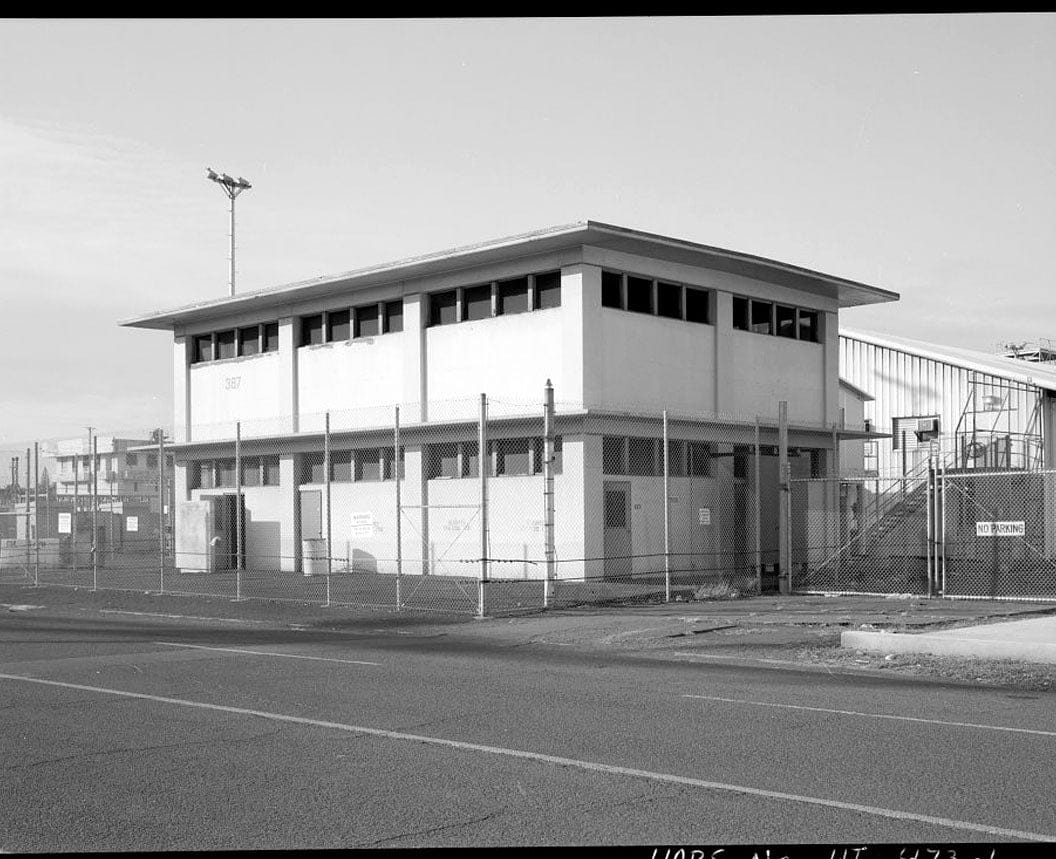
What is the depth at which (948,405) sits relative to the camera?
38.9 metres

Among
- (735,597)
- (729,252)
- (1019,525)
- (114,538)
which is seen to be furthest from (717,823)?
(114,538)

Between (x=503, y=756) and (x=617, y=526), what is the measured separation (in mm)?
19072

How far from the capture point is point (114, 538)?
132 feet

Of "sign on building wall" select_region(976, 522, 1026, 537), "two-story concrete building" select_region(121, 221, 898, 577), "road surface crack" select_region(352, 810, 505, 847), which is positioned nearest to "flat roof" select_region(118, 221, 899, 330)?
"two-story concrete building" select_region(121, 221, 898, 577)

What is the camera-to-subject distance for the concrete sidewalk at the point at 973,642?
47.6 feet

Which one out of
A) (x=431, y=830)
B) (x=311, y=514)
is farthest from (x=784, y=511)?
(x=431, y=830)

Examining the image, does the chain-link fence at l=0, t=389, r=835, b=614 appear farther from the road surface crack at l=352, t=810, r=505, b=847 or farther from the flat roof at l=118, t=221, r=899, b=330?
the road surface crack at l=352, t=810, r=505, b=847

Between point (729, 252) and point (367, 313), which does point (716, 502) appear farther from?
point (367, 313)

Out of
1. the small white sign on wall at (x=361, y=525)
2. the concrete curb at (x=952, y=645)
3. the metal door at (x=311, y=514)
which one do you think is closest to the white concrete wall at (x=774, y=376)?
the small white sign on wall at (x=361, y=525)

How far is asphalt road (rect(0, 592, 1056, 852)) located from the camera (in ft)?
22.4

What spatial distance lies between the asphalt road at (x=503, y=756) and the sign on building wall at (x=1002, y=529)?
30.5 ft

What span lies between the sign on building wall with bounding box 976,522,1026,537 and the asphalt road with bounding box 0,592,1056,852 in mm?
9284

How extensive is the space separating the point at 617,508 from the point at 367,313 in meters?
9.17

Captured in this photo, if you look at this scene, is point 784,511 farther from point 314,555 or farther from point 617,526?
point 314,555
